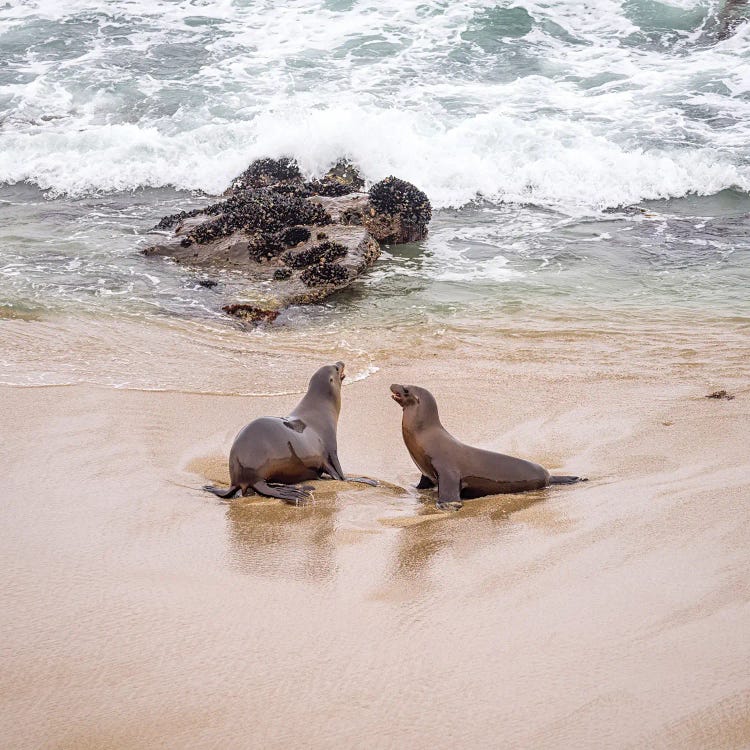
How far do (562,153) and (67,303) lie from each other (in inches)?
430

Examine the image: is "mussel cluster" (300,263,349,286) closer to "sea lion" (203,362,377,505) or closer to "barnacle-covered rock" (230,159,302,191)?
"barnacle-covered rock" (230,159,302,191)

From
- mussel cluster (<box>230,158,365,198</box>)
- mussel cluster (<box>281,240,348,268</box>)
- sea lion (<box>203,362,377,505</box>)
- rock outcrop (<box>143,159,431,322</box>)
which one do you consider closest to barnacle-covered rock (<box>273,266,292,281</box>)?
rock outcrop (<box>143,159,431,322</box>)

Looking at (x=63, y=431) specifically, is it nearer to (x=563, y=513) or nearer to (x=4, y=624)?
(x=4, y=624)

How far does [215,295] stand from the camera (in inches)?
449

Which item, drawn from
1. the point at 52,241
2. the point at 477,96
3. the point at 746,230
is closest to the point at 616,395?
the point at 746,230

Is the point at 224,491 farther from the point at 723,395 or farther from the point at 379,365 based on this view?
the point at 723,395

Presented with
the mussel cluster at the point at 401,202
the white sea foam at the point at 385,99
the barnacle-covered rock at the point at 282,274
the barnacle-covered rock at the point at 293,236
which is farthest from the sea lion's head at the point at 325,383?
the white sea foam at the point at 385,99

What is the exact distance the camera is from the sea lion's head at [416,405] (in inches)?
242

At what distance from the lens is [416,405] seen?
244 inches

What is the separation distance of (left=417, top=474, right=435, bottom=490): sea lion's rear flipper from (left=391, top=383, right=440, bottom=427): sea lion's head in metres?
0.38

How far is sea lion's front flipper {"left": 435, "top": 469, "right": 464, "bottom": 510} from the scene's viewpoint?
5457 mm

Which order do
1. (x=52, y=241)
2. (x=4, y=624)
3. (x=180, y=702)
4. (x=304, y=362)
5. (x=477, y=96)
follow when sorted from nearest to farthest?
(x=180, y=702) < (x=4, y=624) < (x=304, y=362) < (x=52, y=241) < (x=477, y=96)

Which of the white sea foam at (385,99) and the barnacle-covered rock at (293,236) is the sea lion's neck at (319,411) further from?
the white sea foam at (385,99)

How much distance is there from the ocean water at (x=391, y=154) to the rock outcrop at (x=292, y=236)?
0.36 m
